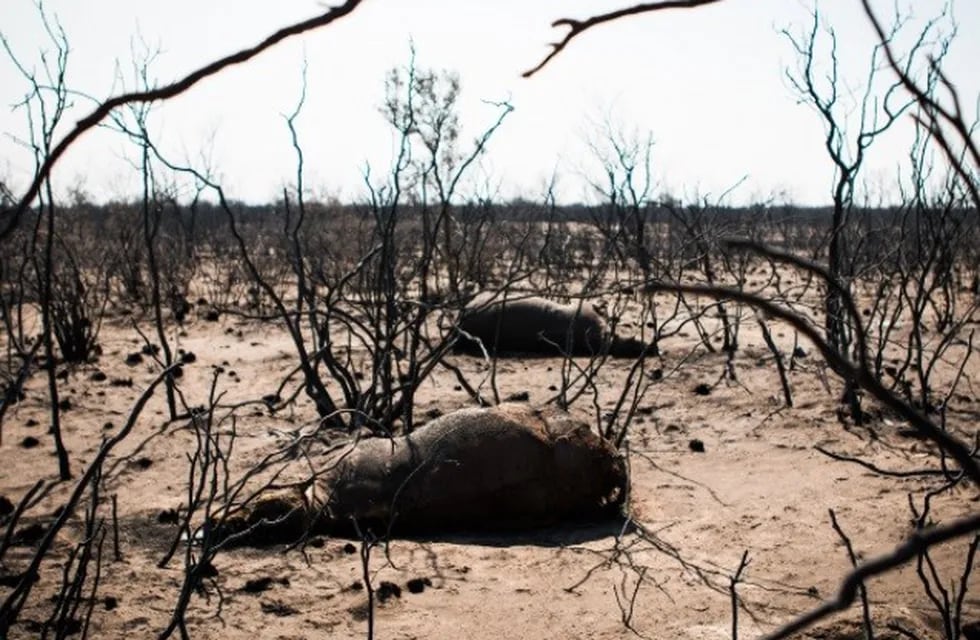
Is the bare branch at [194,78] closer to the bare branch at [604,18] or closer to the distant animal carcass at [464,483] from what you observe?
the bare branch at [604,18]

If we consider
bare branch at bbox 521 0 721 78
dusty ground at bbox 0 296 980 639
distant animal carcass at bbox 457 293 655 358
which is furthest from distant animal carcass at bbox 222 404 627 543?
distant animal carcass at bbox 457 293 655 358

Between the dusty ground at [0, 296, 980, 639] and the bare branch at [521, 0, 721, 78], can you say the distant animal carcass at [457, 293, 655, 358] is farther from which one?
the bare branch at [521, 0, 721, 78]

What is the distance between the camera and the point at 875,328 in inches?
401

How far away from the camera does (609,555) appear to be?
4.36m

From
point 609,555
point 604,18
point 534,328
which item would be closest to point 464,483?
point 609,555

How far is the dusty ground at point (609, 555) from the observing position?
147 inches

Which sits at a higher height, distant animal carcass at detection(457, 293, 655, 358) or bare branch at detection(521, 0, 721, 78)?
bare branch at detection(521, 0, 721, 78)

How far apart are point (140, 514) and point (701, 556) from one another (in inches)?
115

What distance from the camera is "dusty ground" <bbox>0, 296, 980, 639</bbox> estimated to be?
12.3 ft

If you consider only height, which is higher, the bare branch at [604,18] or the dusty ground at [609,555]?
the bare branch at [604,18]

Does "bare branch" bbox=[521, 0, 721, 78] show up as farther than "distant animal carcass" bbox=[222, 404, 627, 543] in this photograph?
No

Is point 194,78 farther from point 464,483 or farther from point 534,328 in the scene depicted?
point 534,328

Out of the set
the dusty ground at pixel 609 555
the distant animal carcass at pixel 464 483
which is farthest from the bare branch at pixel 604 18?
the distant animal carcass at pixel 464 483

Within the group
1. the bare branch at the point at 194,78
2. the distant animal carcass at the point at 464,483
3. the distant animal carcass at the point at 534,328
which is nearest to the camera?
the bare branch at the point at 194,78
